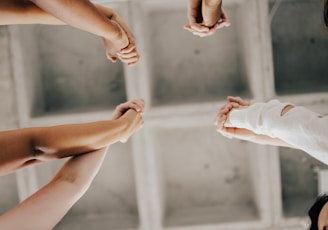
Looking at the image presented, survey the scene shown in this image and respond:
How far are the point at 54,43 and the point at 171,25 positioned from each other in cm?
59

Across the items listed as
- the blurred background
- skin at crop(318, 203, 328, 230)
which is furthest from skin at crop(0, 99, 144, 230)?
the blurred background

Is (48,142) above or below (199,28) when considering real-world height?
below

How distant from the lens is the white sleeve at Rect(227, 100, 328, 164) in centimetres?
88

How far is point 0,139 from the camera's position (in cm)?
90

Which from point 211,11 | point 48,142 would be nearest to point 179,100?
point 211,11

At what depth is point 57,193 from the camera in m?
1.00

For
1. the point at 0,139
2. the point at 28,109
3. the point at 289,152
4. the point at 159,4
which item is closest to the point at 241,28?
the point at 159,4

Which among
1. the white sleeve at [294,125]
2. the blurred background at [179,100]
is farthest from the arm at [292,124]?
the blurred background at [179,100]

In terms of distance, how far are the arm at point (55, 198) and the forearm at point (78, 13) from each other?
321 mm

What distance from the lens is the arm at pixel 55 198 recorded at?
0.95 meters

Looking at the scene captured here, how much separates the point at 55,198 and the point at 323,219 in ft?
2.29

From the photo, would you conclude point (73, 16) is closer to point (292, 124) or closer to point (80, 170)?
point (80, 170)

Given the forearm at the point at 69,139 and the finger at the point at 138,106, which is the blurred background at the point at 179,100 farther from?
the forearm at the point at 69,139

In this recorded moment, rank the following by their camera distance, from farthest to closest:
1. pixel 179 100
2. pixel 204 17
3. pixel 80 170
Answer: pixel 179 100 < pixel 204 17 < pixel 80 170
